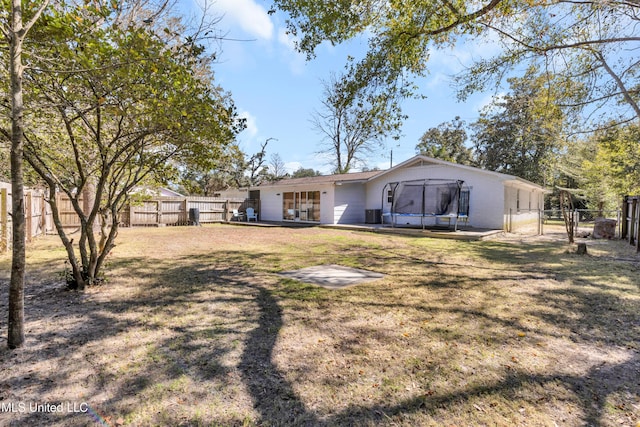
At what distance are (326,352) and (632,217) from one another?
41.4 feet

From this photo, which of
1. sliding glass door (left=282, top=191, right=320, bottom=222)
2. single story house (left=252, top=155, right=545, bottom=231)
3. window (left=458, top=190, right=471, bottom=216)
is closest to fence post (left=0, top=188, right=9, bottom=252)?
single story house (left=252, top=155, right=545, bottom=231)

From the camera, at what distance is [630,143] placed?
11.5 m

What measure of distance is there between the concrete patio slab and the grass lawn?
341 mm

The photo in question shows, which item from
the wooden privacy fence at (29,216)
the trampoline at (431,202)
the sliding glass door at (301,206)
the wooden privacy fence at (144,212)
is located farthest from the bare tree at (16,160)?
the sliding glass door at (301,206)

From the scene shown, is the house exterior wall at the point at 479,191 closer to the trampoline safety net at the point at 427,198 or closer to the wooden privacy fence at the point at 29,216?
the trampoline safety net at the point at 427,198

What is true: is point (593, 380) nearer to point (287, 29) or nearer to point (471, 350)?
point (471, 350)

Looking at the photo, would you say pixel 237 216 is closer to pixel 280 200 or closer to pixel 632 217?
pixel 280 200

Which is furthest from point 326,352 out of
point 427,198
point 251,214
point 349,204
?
point 251,214

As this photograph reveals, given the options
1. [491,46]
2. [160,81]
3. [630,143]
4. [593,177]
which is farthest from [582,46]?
[593,177]

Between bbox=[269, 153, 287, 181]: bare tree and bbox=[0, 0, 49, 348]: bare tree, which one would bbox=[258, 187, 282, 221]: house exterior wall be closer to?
bbox=[0, 0, 49, 348]: bare tree

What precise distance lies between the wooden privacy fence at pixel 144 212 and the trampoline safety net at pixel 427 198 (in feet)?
34.6

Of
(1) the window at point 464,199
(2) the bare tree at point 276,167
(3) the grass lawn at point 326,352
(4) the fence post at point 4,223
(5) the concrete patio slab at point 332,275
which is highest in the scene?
(2) the bare tree at point 276,167

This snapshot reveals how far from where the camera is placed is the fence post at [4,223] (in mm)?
7656

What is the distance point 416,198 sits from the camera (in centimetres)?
1419
